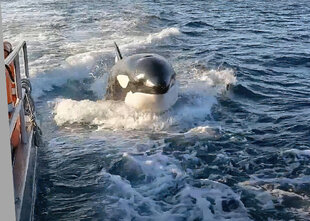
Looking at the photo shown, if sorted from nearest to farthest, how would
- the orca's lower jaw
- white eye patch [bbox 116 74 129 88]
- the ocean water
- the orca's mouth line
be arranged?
the ocean water < the orca's mouth line < the orca's lower jaw < white eye patch [bbox 116 74 129 88]

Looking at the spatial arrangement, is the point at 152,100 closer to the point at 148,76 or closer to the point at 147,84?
the point at 147,84

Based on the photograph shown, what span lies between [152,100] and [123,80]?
879 millimetres

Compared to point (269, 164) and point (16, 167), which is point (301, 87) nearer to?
point (269, 164)

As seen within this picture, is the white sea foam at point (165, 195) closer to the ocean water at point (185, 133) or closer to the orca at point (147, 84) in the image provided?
the ocean water at point (185, 133)

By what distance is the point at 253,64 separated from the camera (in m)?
12.6

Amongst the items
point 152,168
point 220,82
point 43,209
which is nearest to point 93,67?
point 220,82

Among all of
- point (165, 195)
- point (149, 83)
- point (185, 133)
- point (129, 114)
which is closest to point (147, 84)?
point (149, 83)

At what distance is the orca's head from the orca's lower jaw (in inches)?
2.6

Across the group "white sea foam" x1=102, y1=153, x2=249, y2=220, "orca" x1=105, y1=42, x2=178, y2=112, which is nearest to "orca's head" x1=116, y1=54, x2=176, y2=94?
"orca" x1=105, y1=42, x2=178, y2=112

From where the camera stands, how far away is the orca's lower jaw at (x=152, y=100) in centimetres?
805

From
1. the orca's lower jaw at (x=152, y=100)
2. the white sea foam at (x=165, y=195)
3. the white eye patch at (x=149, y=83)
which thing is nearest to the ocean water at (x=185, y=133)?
the white sea foam at (x=165, y=195)

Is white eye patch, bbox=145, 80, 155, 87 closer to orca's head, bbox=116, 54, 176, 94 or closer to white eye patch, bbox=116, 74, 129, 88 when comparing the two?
orca's head, bbox=116, 54, 176, 94

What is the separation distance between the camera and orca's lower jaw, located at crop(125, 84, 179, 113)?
8.05 m

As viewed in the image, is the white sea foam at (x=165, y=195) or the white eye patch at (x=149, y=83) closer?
the white sea foam at (x=165, y=195)
